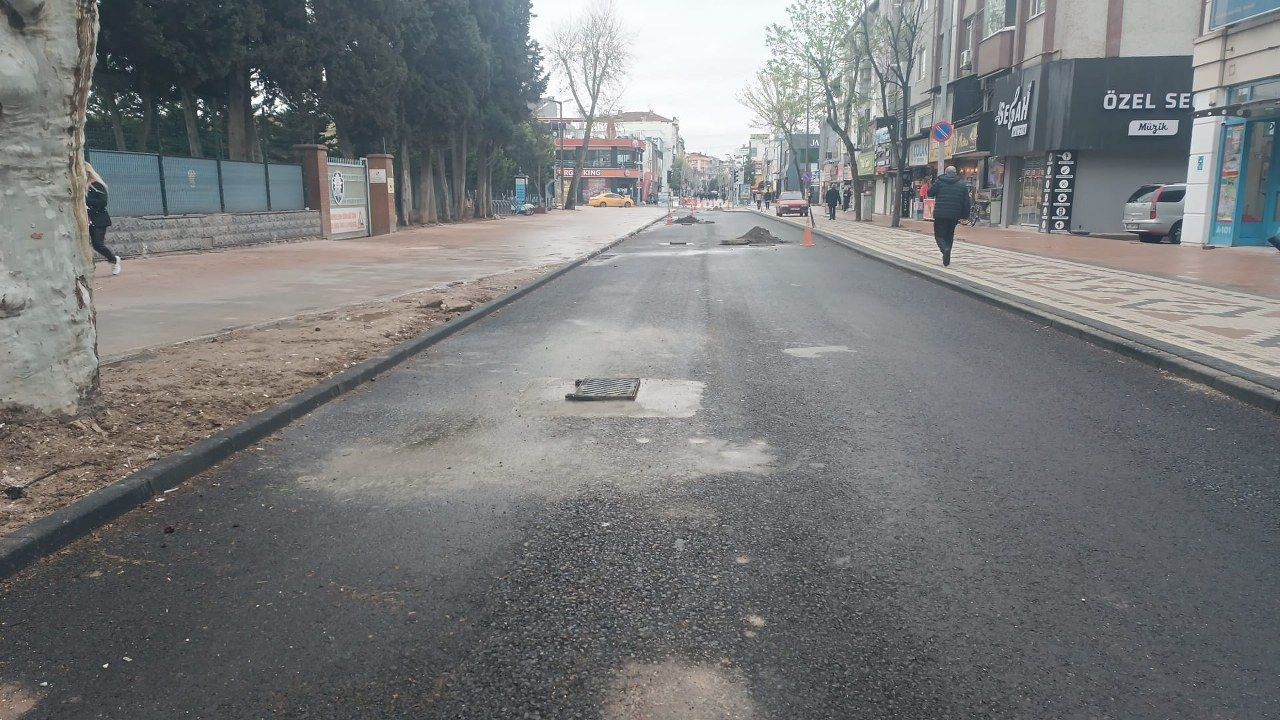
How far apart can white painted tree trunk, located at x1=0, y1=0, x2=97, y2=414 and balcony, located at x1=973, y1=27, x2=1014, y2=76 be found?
31075 millimetres

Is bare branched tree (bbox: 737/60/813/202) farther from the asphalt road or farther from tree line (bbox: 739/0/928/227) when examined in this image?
the asphalt road

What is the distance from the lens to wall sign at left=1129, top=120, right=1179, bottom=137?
87.7 feet

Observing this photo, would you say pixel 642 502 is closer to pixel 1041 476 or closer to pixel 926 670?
pixel 926 670

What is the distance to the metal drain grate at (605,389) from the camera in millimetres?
6422

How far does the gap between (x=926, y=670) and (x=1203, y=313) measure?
9241mm

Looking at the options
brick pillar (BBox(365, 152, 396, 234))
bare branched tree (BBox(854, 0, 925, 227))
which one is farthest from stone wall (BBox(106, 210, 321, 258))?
bare branched tree (BBox(854, 0, 925, 227))

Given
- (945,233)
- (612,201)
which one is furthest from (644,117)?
(945,233)

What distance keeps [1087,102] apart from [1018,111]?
2750 millimetres

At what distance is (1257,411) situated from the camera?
6020mm

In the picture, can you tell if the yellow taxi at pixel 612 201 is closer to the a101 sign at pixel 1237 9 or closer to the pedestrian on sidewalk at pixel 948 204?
the a101 sign at pixel 1237 9

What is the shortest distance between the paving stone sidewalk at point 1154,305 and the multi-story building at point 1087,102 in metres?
11.1

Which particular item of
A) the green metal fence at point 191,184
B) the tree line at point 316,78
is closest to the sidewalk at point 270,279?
the green metal fence at point 191,184

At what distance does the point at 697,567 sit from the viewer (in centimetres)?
351

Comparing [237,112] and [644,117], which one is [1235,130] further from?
[644,117]
